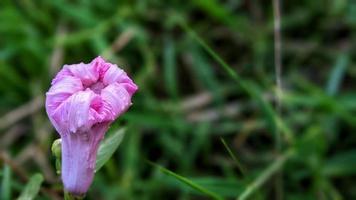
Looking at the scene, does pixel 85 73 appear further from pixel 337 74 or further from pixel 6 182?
pixel 337 74

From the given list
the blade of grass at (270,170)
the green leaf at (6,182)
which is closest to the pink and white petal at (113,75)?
the green leaf at (6,182)

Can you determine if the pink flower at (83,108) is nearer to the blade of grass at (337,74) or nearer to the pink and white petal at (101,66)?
the pink and white petal at (101,66)

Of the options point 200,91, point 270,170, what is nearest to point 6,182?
point 270,170

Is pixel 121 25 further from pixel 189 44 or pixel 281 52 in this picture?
pixel 281 52

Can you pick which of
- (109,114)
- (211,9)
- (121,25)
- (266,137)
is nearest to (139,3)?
(121,25)

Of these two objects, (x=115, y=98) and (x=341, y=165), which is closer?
(x=115, y=98)

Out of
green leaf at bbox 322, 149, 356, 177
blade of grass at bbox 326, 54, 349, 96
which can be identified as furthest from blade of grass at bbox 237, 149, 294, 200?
blade of grass at bbox 326, 54, 349, 96
